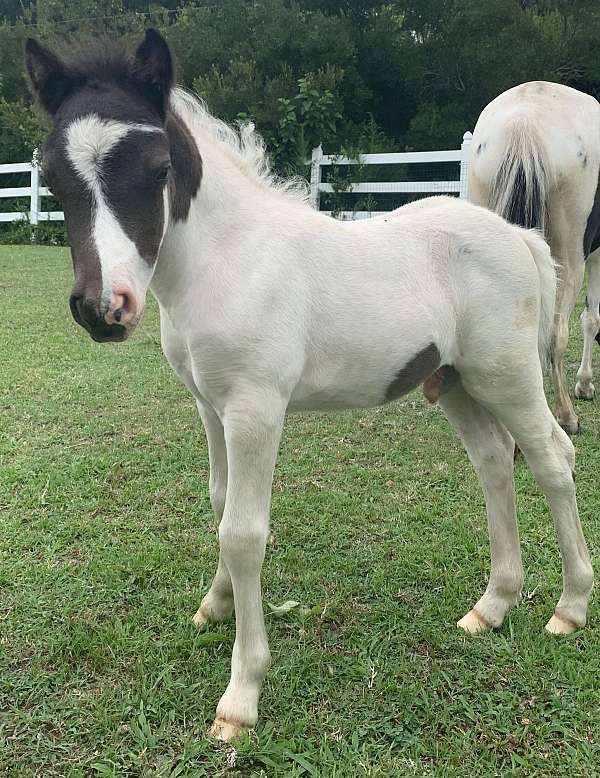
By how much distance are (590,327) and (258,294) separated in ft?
12.6

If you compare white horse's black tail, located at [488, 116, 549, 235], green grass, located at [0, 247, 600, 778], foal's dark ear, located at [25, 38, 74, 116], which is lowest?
green grass, located at [0, 247, 600, 778]

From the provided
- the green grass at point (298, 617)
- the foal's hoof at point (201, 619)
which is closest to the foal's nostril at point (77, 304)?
the green grass at point (298, 617)

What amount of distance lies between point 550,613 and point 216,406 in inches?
58.9

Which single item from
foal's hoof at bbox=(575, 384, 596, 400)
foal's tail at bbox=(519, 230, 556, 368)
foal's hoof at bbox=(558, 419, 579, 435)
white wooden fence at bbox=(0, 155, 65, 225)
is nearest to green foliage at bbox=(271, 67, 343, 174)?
white wooden fence at bbox=(0, 155, 65, 225)

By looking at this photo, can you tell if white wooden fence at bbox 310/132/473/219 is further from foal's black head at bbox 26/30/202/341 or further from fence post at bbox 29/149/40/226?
foal's black head at bbox 26/30/202/341

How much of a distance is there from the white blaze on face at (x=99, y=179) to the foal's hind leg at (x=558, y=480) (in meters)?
1.27

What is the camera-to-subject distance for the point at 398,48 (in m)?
13.4

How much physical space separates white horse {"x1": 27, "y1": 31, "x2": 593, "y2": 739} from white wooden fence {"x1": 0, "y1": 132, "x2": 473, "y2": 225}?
845 cm

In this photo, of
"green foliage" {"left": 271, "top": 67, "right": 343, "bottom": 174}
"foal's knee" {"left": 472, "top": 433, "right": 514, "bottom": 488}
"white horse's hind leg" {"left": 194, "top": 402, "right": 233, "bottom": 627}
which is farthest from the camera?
"green foliage" {"left": 271, "top": 67, "right": 343, "bottom": 174}

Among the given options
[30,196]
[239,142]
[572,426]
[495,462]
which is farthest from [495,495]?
[30,196]

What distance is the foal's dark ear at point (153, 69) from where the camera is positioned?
1.54 metres

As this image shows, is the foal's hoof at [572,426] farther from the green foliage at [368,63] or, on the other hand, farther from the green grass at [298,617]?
the green foliage at [368,63]

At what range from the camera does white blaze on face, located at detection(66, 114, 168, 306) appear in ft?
4.78

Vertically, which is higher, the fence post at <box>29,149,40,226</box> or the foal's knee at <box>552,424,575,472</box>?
the foal's knee at <box>552,424,575,472</box>
